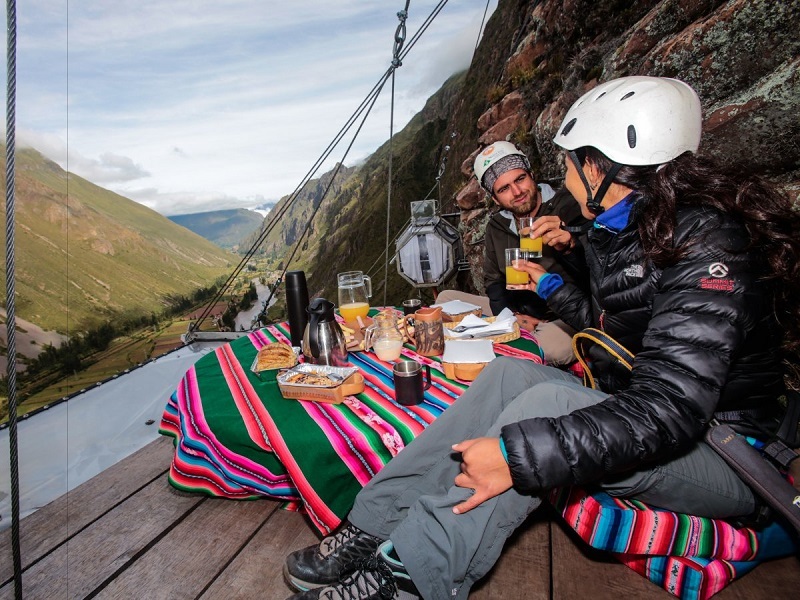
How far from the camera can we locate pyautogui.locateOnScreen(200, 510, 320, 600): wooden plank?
177 centimetres

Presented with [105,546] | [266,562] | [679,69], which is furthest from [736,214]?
[679,69]

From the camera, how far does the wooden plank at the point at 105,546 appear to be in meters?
1.85

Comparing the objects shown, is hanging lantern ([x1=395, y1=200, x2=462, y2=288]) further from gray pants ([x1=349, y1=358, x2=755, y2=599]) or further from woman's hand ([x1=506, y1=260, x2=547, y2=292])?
gray pants ([x1=349, y1=358, x2=755, y2=599])

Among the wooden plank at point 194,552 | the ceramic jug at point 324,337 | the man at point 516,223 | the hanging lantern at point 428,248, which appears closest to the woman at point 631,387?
the wooden plank at point 194,552

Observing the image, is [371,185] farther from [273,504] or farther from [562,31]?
[273,504]

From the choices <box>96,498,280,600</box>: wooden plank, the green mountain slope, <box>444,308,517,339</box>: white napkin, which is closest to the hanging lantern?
<box>444,308,517,339</box>: white napkin

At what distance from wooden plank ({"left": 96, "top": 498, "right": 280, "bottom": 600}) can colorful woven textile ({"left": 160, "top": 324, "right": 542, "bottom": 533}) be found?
11 centimetres

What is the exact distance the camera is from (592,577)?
5.51 feet

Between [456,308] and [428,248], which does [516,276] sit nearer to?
[456,308]

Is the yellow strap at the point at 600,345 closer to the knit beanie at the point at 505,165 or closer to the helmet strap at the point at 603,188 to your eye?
the helmet strap at the point at 603,188

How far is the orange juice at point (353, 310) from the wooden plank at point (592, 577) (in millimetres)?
1745

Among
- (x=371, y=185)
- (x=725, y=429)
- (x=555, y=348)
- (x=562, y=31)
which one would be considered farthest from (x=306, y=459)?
(x=371, y=185)

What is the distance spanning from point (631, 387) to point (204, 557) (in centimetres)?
210

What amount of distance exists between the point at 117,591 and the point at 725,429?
258 centimetres
